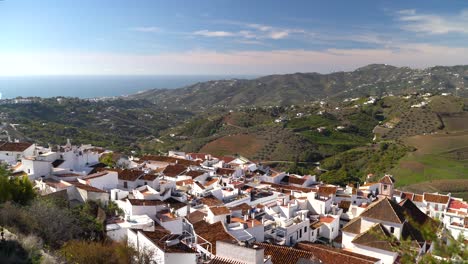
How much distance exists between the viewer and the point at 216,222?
21.5 meters

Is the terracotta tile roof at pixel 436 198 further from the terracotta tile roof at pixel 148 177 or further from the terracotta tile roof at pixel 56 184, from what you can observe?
the terracotta tile roof at pixel 56 184

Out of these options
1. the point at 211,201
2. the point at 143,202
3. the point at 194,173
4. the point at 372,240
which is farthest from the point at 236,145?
the point at 372,240

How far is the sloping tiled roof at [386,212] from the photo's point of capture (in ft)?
74.9

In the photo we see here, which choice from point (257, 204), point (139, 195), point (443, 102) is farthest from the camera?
point (443, 102)

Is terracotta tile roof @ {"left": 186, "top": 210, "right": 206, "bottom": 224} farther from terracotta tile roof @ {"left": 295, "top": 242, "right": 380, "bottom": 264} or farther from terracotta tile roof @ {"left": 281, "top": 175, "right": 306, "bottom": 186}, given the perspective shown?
terracotta tile roof @ {"left": 281, "top": 175, "right": 306, "bottom": 186}

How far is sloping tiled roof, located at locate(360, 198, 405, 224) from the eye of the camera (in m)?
22.8

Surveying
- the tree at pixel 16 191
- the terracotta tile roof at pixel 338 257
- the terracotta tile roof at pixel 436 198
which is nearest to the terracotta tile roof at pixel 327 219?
the terracotta tile roof at pixel 338 257

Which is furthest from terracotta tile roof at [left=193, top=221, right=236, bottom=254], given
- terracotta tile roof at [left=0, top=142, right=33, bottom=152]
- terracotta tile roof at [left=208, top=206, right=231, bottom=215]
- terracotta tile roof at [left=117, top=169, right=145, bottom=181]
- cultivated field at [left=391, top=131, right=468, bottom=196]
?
cultivated field at [left=391, top=131, right=468, bottom=196]

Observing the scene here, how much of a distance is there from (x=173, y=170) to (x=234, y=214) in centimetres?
1417

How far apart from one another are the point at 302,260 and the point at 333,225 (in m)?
11.3

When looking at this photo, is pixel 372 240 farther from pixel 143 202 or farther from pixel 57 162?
pixel 57 162

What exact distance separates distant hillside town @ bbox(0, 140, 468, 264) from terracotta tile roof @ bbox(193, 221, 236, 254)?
6cm

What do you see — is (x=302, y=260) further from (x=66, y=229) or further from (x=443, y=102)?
(x=443, y=102)

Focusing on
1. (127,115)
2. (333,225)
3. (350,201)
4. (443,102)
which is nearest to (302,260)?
(333,225)
